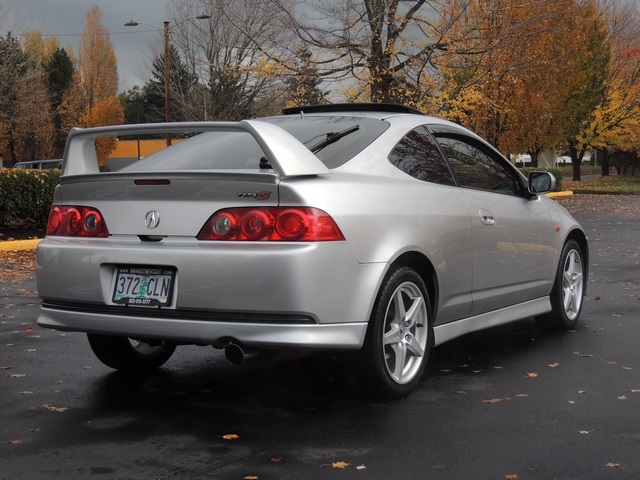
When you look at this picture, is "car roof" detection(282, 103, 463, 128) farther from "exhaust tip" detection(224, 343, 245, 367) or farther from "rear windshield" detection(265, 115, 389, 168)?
"exhaust tip" detection(224, 343, 245, 367)

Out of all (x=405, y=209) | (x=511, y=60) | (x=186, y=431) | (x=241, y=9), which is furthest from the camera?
(x=241, y=9)

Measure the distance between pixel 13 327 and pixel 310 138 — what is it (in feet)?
12.4

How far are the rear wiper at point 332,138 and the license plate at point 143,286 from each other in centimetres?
117

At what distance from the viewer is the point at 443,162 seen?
5.90 m

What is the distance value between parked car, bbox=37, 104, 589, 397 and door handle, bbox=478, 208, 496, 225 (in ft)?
0.07

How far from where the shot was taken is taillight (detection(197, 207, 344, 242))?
4500mm

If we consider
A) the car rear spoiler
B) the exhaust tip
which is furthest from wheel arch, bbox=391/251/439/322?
the exhaust tip

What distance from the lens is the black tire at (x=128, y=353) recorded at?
5723 mm

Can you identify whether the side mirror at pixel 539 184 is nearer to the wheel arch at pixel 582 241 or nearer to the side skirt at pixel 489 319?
the wheel arch at pixel 582 241

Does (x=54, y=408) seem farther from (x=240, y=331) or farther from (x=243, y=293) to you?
(x=243, y=293)

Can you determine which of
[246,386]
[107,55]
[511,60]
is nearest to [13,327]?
[246,386]

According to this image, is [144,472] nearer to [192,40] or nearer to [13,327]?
[13,327]

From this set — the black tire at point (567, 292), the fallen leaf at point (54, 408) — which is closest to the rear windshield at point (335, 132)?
the fallen leaf at point (54, 408)

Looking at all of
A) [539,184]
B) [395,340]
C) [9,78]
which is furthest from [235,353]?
[9,78]
